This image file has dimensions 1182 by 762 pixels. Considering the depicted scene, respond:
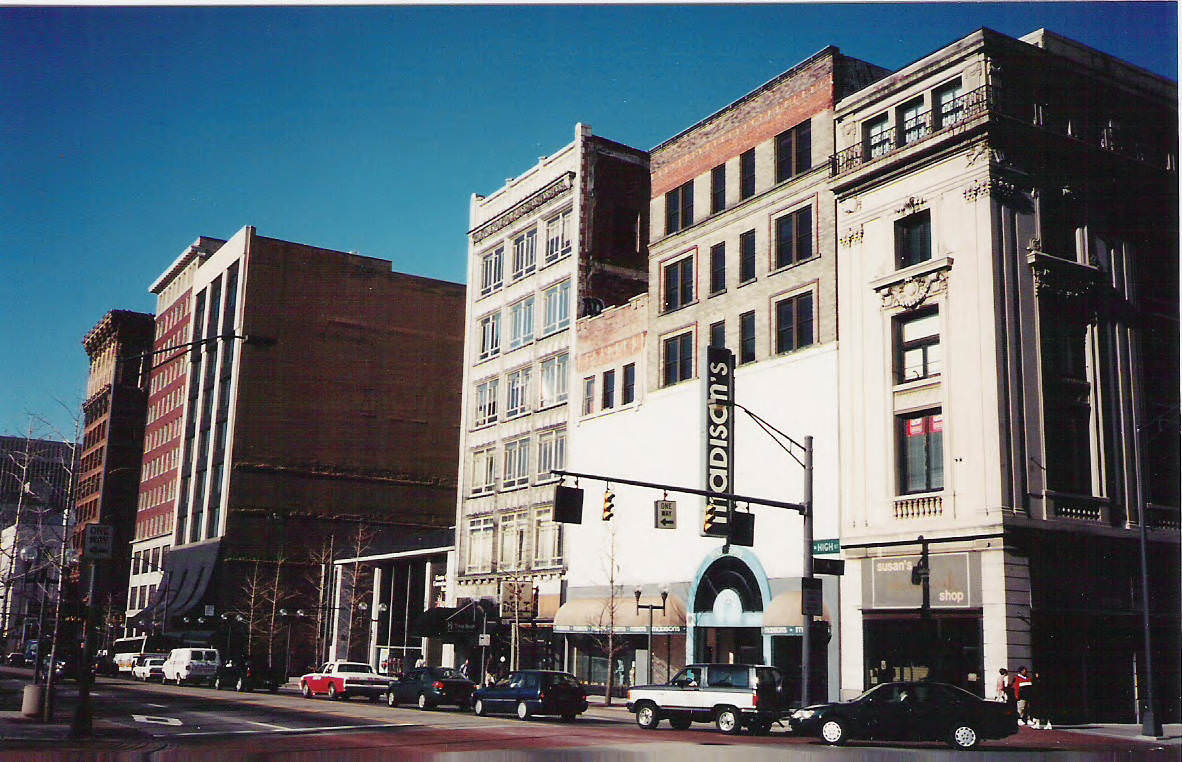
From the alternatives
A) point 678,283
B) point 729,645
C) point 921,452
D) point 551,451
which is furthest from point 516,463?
point 921,452

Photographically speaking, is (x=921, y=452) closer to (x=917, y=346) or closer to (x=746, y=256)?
(x=917, y=346)

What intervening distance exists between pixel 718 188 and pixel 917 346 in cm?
1367

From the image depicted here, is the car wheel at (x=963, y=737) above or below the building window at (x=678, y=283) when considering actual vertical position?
below

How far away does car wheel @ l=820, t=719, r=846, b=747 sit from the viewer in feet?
88.0

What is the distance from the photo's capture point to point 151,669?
6738 cm

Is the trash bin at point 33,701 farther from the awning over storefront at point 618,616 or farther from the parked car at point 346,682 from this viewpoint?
the awning over storefront at point 618,616

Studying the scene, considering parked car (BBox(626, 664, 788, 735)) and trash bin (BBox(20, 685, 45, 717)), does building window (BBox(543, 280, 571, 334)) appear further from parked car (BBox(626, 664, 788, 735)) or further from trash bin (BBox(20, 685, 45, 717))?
trash bin (BBox(20, 685, 45, 717))

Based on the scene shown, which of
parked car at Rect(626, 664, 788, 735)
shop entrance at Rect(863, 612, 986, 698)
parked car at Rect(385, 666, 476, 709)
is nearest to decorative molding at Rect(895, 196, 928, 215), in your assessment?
shop entrance at Rect(863, 612, 986, 698)

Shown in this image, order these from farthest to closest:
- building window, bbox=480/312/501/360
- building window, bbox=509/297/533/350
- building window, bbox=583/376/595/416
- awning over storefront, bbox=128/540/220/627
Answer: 1. awning over storefront, bbox=128/540/220/627
2. building window, bbox=480/312/501/360
3. building window, bbox=509/297/533/350
4. building window, bbox=583/376/595/416

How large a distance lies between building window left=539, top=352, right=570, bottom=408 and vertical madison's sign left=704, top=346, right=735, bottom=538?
13.6 metres

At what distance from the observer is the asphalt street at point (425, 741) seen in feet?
78.4

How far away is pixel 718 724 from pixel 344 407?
208 feet

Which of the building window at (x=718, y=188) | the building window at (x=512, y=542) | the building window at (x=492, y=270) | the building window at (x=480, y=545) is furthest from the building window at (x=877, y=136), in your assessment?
the building window at (x=480, y=545)

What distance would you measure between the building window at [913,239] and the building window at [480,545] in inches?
1220
